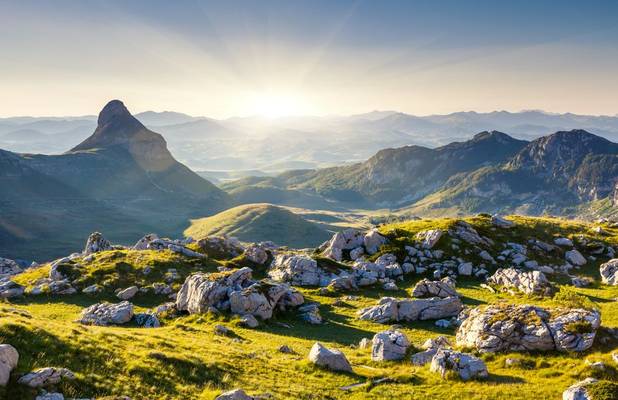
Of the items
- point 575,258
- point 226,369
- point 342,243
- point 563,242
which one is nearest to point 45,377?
point 226,369

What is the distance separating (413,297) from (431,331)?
43.5 feet

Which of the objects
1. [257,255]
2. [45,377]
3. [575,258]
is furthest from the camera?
[257,255]

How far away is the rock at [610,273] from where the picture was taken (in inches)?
2456

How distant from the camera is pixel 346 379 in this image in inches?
→ 1179

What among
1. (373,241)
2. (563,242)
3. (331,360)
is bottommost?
(331,360)

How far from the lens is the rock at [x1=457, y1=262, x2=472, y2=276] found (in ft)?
235

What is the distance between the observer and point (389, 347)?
35.8 metres

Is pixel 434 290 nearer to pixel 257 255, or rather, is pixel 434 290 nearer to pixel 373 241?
pixel 373 241

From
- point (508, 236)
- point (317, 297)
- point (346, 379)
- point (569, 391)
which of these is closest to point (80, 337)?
point (346, 379)

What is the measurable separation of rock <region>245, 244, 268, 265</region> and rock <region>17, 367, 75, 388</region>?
5863 cm

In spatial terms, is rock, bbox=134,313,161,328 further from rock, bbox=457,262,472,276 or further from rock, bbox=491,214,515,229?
rock, bbox=491,214,515,229

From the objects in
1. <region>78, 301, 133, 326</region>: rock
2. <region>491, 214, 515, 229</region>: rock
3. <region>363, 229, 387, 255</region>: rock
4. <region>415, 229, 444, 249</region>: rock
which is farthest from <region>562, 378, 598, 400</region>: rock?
<region>491, 214, 515, 229</region>: rock

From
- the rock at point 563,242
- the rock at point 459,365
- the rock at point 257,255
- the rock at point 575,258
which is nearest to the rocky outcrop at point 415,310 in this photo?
the rock at point 459,365

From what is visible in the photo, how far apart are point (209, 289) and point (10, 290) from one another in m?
37.0
